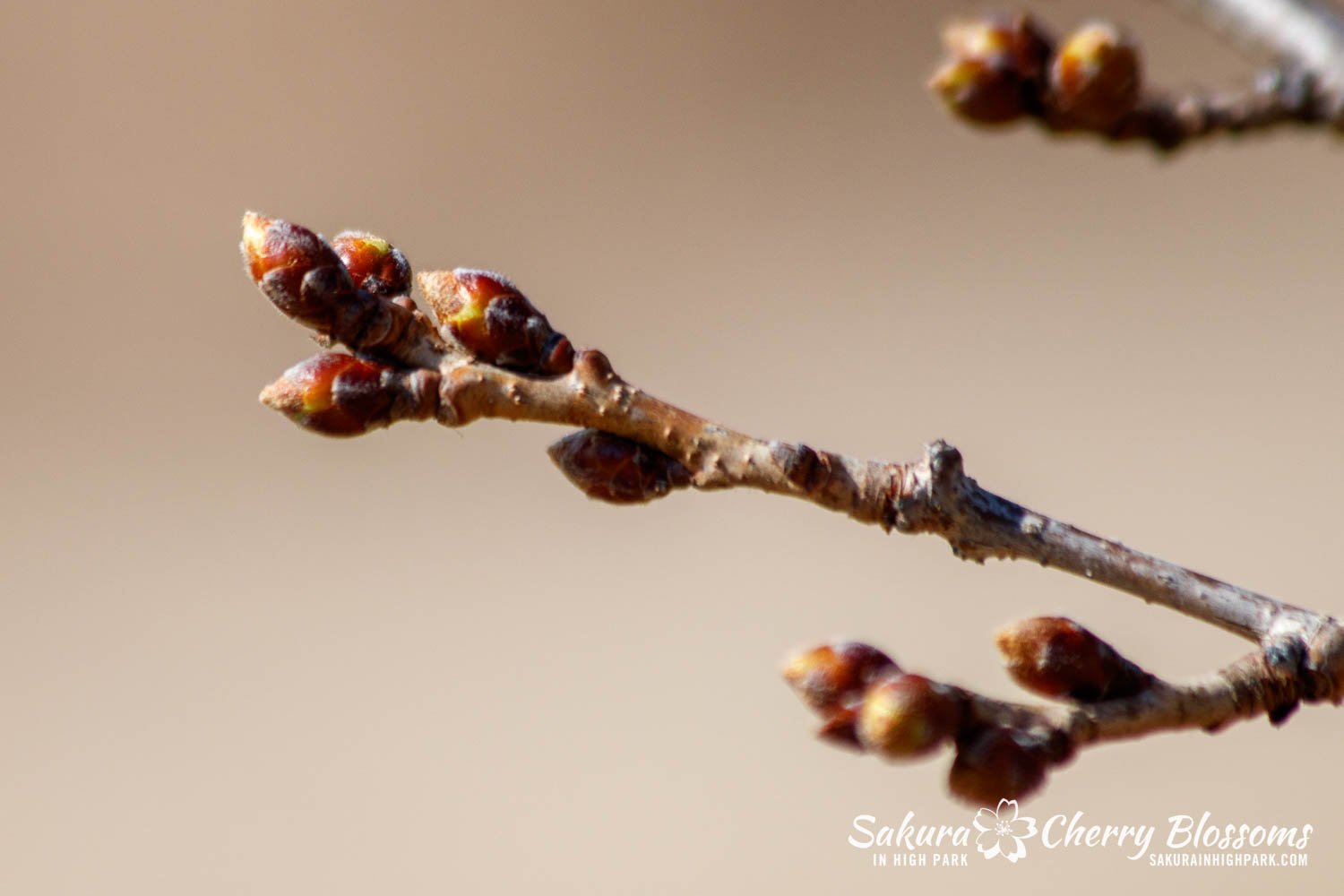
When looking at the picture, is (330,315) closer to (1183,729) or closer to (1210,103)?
(1183,729)

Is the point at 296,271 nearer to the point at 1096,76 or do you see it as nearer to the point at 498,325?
the point at 498,325

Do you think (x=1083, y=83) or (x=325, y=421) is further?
(x=1083, y=83)

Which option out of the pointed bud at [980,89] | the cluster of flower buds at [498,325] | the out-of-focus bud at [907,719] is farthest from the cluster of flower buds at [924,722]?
the pointed bud at [980,89]

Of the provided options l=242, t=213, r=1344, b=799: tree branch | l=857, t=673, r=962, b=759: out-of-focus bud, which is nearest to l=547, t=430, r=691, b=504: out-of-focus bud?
l=242, t=213, r=1344, b=799: tree branch

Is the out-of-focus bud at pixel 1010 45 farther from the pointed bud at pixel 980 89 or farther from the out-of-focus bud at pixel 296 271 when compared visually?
the out-of-focus bud at pixel 296 271

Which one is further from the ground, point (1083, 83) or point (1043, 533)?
point (1083, 83)

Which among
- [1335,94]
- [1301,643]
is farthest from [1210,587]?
[1335,94]
